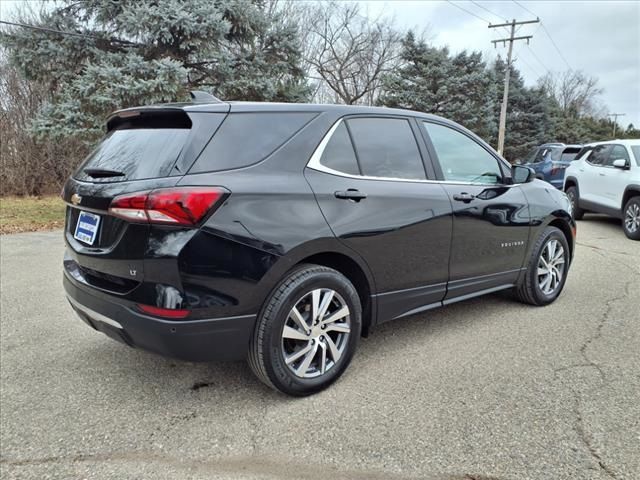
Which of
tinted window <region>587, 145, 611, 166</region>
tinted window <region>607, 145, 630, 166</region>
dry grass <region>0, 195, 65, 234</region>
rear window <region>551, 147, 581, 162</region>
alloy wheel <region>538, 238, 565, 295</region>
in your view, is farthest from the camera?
rear window <region>551, 147, 581, 162</region>

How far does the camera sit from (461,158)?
12.7 ft

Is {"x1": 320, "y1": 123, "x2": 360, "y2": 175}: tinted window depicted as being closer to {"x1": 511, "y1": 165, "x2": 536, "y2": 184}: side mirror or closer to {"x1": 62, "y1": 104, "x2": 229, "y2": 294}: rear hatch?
{"x1": 62, "y1": 104, "x2": 229, "y2": 294}: rear hatch

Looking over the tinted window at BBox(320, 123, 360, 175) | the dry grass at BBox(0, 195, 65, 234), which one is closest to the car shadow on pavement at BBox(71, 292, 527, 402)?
the tinted window at BBox(320, 123, 360, 175)

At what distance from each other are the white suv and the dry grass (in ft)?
35.3

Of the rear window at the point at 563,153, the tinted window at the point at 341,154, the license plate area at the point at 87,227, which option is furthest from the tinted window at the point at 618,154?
the license plate area at the point at 87,227

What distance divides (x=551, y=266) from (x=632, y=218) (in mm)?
4866

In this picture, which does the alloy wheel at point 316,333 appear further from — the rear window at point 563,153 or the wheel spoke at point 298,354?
the rear window at point 563,153

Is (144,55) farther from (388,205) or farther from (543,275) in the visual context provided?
(543,275)

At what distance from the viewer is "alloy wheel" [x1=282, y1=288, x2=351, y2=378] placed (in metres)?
2.77

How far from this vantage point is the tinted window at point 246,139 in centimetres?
254

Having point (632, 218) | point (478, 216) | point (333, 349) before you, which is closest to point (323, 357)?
point (333, 349)

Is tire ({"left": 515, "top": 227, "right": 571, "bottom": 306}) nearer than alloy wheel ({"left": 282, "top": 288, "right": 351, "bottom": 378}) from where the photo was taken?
No

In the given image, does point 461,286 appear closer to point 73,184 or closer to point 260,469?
point 260,469

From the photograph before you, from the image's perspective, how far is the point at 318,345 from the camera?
2.88 m
